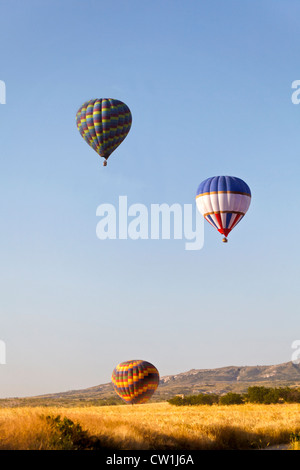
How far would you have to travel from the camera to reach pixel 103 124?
5731 centimetres

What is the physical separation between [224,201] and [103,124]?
13.9m

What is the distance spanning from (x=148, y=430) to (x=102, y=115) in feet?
121

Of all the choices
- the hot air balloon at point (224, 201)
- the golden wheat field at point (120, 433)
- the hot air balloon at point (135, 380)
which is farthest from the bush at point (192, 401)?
the golden wheat field at point (120, 433)

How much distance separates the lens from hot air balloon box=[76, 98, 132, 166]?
57.3m

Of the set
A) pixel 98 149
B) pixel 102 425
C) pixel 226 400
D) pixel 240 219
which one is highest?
pixel 98 149

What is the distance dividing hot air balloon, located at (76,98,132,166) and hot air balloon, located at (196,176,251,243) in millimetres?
9801

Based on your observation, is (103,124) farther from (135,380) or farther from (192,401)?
(192,401)

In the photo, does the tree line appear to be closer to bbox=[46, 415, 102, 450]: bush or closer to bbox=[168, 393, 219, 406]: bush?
bbox=[168, 393, 219, 406]: bush

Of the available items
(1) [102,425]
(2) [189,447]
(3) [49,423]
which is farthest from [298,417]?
(3) [49,423]

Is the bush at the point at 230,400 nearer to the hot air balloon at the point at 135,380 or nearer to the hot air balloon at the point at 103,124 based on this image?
the hot air balloon at the point at 135,380

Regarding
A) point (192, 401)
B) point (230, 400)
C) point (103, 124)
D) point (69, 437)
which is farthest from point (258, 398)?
point (69, 437)

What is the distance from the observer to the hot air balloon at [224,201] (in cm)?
5444
